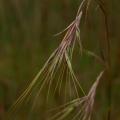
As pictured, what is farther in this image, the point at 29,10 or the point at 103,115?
the point at 29,10

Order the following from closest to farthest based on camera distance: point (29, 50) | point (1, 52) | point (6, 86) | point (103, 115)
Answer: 1. point (103, 115)
2. point (6, 86)
3. point (29, 50)
4. point (1, 52)

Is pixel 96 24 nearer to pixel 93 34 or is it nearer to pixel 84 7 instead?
pixel 93 34

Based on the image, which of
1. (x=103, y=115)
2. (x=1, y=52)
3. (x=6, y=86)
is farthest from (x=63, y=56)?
(x=1, y=52)

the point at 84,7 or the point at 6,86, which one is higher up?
the point at 84,7

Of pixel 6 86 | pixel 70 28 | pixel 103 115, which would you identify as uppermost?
pixel 70 28

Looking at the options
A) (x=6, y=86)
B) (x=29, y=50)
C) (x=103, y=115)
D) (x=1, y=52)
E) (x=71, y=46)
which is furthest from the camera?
(x=1, y=52)

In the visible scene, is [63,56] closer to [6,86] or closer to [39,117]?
[39,117]
